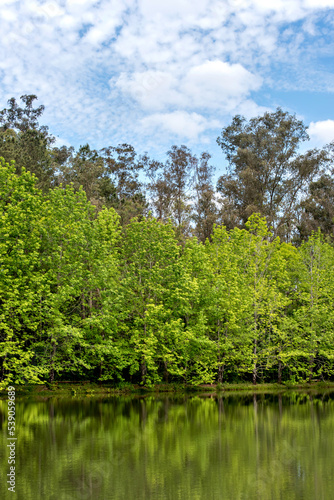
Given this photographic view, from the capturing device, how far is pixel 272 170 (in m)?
61.4

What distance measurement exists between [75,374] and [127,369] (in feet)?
14.5

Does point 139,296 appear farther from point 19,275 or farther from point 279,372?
point 279,372

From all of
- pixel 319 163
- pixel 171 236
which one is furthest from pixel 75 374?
pixel 319 163

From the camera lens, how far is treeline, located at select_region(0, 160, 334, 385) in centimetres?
3053

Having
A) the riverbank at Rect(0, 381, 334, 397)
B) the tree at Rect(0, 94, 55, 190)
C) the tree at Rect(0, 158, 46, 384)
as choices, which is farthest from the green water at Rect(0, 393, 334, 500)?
the tree at Rect(0, 94, 55, 190)

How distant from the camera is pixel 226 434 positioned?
1761 centimetres

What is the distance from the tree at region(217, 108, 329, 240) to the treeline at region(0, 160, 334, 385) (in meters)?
16.4

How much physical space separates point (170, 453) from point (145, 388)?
20994 mm

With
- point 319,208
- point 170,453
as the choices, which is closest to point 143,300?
point 170,453

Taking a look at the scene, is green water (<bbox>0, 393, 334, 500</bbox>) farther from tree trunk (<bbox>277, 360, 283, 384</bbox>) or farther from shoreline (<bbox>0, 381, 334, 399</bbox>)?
tree trunk (<bbox>277, 360, 283, 384</bbox>)

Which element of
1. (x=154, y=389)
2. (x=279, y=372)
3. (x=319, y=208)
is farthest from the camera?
(x=319, y=208)

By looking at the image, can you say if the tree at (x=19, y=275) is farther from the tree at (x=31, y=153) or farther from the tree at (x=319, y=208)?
the tree at (x=319, y=208)

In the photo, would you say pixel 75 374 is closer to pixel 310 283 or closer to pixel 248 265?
A: pixel 248 265

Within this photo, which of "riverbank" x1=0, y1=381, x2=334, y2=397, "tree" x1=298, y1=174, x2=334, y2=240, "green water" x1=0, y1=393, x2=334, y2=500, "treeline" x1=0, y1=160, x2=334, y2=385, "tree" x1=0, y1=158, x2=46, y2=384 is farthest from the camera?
"tree" x1=298, y1=174, x2=334, y2=240
